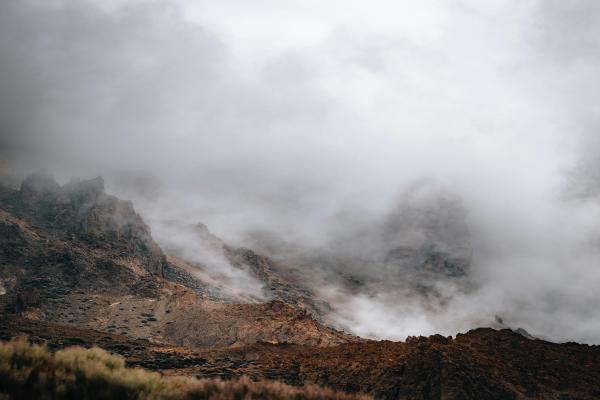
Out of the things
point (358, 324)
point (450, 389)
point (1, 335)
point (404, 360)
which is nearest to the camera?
point (450, 389)

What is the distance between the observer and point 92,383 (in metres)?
18.8

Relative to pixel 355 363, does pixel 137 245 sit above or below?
above

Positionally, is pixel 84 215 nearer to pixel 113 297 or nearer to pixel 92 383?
pixel 113 297

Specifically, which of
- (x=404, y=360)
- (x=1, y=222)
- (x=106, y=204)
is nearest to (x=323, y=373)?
(x=404, y=360)

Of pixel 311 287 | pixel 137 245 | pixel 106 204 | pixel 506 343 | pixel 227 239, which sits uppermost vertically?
pixel 227 239

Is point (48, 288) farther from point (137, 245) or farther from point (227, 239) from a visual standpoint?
point (227, 239)

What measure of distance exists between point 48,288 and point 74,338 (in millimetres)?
33384

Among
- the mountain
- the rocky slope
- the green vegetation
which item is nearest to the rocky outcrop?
the mountain

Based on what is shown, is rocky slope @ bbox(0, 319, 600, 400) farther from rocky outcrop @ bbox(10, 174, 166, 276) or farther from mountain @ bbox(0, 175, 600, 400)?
rocky outcrop @ bbox(10, 174, 166, 276)

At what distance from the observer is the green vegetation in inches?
672

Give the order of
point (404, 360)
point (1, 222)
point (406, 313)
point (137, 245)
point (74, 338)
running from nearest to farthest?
point (404, 360) < point (74, 338) < point (1, 222) < point (137, 245) < point (406, 313)

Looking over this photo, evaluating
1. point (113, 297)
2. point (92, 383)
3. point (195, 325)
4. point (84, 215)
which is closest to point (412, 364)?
point (92, 383)

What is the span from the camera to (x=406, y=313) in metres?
179

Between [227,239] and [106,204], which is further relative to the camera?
[227,239]
